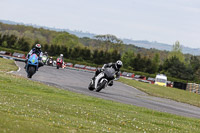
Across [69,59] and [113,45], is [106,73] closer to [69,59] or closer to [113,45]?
[69,59]

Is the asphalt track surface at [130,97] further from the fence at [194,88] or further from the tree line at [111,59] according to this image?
the tree line at [111,59]

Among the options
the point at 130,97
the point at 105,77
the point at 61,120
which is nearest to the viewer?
the point at 61,120

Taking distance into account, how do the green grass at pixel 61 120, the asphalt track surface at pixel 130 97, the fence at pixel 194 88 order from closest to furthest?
the green grass at pixel 61 120, the asphalt track surface at pixel 130 97, the fence at pixel 194 88

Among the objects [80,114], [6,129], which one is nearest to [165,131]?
[80,114]

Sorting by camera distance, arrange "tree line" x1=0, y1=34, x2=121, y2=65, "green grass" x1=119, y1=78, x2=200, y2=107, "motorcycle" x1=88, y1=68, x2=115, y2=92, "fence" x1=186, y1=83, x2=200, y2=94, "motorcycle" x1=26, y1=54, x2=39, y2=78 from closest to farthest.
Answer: "motorcycle" x1=88, y1=68, x2=115, y2=92 < "motorcycle" x1=26, y1=54, x2=39, y2=78 < "green grass" x1=119, y1=78, x2=200, y2=107 < "fence" x1=186, y1=83, x2=200, y2=94 < "tree line" x1=0, y1=34, x2=121, y2=65

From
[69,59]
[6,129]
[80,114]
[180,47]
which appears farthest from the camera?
[180,47]

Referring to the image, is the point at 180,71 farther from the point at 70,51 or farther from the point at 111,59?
the point at 70,51

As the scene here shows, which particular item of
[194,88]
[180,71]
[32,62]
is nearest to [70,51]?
[180,71]

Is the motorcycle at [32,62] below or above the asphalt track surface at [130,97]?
above

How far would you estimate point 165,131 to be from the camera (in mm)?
11680

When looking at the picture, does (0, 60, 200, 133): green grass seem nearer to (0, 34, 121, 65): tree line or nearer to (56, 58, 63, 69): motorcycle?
(56, 58, 63, 69): motorcycle

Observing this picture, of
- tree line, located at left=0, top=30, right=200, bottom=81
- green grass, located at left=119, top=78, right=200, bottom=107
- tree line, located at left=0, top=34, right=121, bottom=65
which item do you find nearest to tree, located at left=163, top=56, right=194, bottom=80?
tree line, located at left=0, top=30, right=200, bottom=81

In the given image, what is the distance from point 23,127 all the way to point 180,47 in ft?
589

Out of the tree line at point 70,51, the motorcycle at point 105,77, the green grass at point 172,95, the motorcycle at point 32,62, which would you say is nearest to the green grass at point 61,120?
the motorcycle at point 32,62
